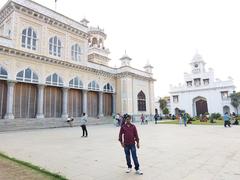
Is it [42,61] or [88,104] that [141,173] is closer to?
[42,61]

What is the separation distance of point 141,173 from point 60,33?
24.3 metres

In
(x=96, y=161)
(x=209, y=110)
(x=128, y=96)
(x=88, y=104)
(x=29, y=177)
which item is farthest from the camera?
(x=209, y=110)

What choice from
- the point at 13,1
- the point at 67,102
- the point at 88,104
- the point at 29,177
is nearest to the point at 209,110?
the point at 88,104

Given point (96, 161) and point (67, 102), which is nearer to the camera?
point (96, 161)

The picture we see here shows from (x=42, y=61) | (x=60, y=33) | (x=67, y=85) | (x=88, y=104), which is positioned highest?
(x=60, y=33)

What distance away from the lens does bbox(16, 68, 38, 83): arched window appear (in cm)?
2026

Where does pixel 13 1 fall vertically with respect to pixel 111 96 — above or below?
above

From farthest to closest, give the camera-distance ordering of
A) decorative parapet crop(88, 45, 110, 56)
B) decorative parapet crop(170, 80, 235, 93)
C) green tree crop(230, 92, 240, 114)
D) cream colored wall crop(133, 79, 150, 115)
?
1. decorative parapet crop(170, 80, 235, 93)
2. green tree crop(230, 92, 240, 114)
3. decorative parapet crop(88, 45, 110, 56)
4. cream colored wall crop(133, 79, 150, 115)

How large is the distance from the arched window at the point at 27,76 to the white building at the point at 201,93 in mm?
43208

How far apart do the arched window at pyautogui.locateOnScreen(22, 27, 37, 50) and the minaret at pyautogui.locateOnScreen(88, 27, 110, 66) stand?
52.0 ft

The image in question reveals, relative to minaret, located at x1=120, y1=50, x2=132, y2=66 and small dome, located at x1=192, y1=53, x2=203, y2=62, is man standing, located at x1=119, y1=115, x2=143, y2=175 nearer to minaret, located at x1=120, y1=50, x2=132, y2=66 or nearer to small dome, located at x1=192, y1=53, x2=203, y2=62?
minaret, located at x1=120, y1=50, x2=132, y2=66

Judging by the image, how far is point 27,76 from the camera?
68.4 feet

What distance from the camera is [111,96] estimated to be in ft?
107

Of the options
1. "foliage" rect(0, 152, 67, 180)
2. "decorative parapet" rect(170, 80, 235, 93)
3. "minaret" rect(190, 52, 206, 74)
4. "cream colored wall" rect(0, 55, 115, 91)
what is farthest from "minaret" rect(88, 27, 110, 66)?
"foliage" rect(0, 152, 67, 180)
